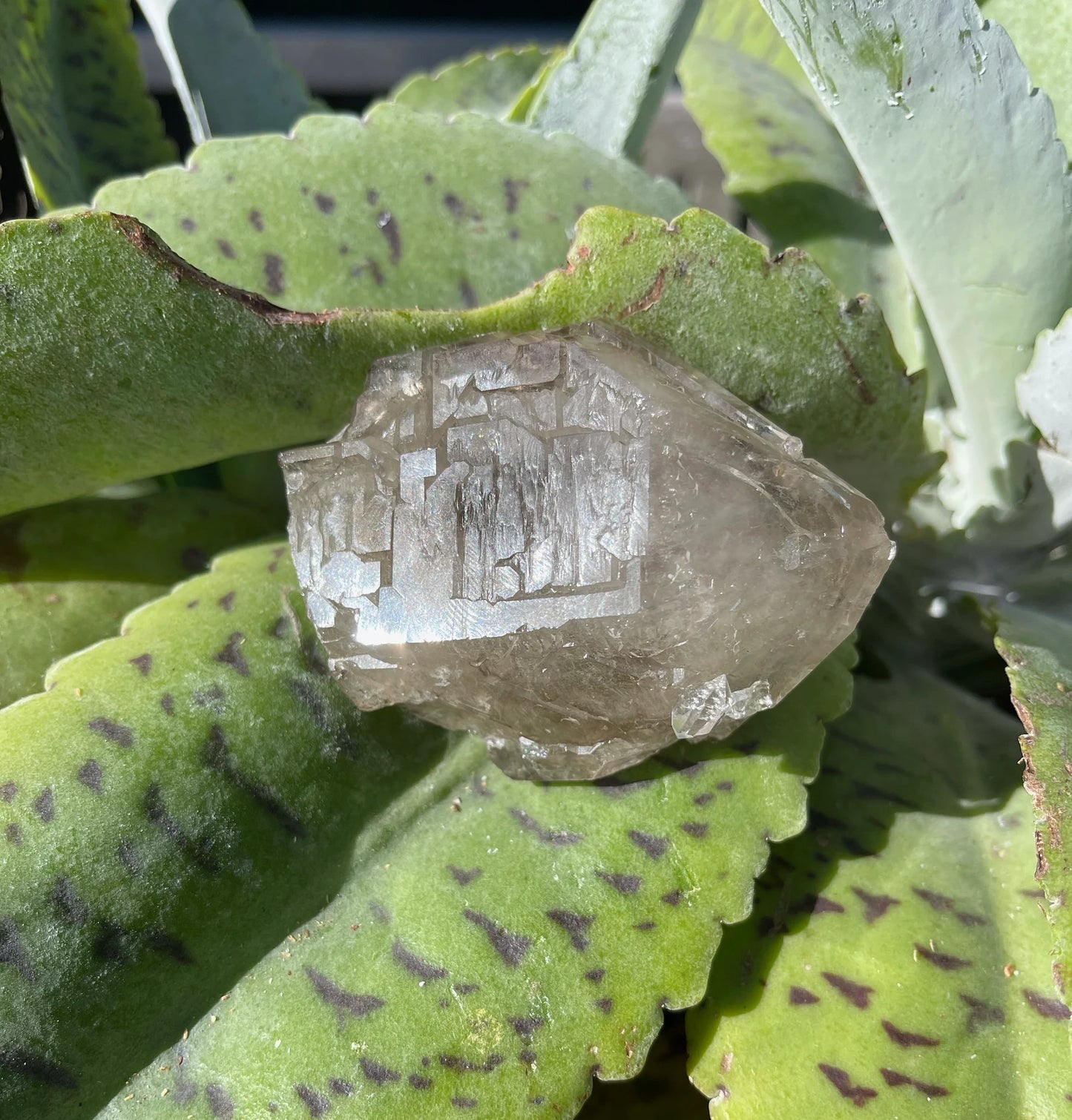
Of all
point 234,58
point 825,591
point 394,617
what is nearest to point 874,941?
point 825,591

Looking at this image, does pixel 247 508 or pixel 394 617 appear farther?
pixel 247 508

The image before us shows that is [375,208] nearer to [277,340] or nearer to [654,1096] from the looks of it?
[277,340]

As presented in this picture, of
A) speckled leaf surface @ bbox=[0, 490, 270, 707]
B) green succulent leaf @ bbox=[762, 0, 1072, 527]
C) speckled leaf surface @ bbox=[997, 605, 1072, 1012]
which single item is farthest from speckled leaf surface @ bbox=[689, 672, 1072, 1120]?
speckled leaf surface @ bbox=[0, 490, 270, 707]

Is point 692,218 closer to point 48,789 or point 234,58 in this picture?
point 48,789

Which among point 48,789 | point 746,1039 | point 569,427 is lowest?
point 746,1039

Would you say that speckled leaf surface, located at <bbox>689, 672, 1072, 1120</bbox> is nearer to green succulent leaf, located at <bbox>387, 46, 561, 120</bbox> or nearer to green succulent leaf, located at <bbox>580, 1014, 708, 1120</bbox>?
green succulent leaf, located at <bbox>580, 1014, 708, 1120</bbox>
